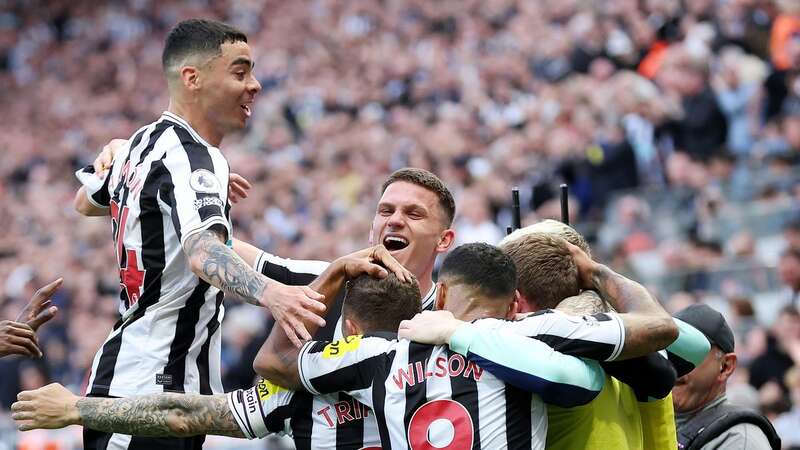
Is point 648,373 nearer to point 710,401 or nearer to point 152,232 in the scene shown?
point 710,401

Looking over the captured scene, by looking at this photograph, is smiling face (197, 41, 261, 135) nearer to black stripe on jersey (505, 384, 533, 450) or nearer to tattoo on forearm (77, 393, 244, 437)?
tattoo on forearm (77, 393, 244, 437)

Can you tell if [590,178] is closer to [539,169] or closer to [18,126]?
[539,169]

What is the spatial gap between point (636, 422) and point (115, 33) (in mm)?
21335

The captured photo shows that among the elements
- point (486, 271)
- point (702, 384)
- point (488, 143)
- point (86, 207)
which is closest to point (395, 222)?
point (486, 271)

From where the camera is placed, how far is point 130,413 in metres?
4.31

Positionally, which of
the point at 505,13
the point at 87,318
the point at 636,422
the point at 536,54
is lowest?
the point at 636,422

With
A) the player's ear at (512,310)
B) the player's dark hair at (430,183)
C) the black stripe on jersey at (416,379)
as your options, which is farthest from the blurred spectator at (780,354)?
the black stripe on jersey at (416,379)

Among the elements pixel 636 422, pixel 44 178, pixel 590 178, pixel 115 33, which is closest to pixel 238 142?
pixel 44 178

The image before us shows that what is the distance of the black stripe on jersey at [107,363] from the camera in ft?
15.4

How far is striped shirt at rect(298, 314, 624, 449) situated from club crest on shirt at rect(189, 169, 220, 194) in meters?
0.93

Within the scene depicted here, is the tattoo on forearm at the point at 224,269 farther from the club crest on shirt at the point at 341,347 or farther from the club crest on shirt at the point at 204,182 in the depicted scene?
the club crest on shirt at the point at 341,347

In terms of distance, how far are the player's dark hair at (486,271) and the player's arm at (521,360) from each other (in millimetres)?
194

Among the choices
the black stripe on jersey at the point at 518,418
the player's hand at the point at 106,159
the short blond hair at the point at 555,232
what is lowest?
the black stripe on jersey at the point at 518,418

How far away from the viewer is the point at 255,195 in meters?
16.9
